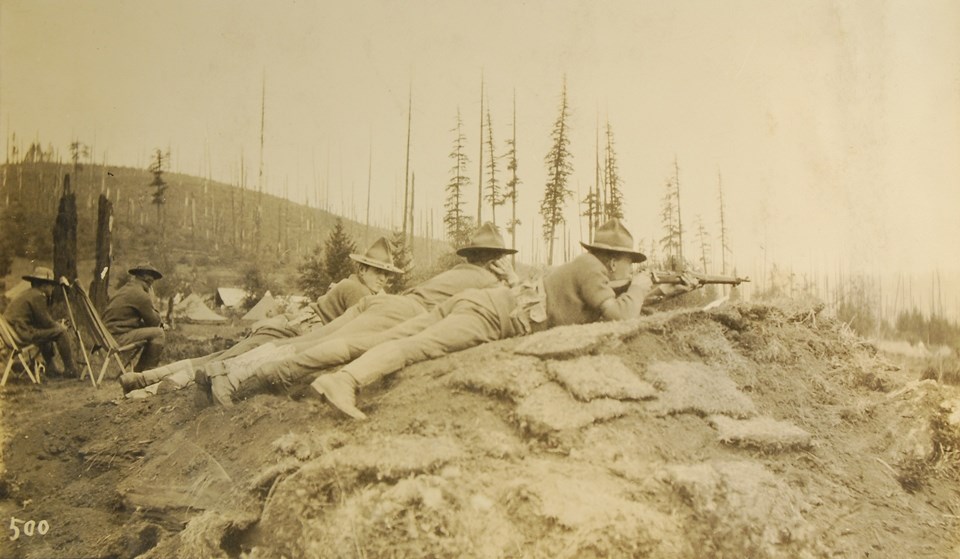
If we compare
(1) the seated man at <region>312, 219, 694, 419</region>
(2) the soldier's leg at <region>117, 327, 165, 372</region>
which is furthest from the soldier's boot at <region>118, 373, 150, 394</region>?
(1) the seated man at <region>312, 219, 694, 419</region>

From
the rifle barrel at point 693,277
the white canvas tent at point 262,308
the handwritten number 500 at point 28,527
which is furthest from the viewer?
the white canvas tent at point 262,308

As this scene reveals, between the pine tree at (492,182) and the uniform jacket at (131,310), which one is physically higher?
the pine tree at (492,182)

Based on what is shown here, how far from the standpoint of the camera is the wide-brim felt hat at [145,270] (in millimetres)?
4551

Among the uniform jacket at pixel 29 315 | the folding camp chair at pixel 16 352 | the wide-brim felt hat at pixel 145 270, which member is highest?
the wide-brim felt hat at pixel 145 270

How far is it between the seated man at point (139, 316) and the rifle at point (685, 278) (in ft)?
12.9

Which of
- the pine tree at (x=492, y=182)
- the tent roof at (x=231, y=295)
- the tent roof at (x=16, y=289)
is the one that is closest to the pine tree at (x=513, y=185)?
the pine tree at (x=492, y=182)

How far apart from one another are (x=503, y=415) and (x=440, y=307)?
115 cm

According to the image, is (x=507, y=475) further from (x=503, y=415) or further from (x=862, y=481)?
(x=862, y=481)

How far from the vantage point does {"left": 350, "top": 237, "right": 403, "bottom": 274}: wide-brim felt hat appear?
4727 millimetres

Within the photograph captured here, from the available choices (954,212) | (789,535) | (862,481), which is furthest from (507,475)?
(954,212)

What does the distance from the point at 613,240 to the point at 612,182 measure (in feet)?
1.42

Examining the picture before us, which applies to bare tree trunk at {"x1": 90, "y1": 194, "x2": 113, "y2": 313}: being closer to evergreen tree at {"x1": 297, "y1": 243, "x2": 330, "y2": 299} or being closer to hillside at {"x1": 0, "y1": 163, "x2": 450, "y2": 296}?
hillside at {"x1": 0, "y1": 163, "x2": 450, "y2": 296}

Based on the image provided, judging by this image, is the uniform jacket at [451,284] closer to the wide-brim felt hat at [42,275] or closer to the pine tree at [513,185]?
the pine tree at [513,185]

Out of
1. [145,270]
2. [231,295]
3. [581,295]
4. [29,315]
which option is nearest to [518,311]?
[581,295]
